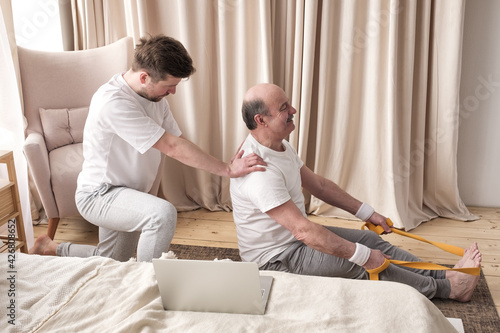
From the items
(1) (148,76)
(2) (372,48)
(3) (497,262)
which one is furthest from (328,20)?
(3) (497,262)

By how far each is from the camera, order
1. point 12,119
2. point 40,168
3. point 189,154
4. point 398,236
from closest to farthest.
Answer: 1. point 189,154
2. point 40,168
3. point 12,119
4. point 398,236

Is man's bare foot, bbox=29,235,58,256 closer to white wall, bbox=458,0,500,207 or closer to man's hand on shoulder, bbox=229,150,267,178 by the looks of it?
man's hand on shoulder, bbox=229,150,267,178

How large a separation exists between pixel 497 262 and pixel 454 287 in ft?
1.96

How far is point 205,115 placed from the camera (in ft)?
11.3

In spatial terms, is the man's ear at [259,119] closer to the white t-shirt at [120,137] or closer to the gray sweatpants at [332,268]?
the white t-shirt at [120,137]

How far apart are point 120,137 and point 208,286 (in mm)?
1012

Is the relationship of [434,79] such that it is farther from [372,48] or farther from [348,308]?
[348,308]

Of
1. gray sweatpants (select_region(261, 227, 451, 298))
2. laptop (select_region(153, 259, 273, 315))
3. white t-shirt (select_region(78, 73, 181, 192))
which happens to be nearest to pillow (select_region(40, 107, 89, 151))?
white t-shirt (select_region(78, 73, 181, 192))

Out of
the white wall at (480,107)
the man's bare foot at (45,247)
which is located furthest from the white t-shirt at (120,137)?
the white wall at (480,107)

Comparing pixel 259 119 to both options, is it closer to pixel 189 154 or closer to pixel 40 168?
pixel 189 154

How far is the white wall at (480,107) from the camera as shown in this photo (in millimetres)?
3160

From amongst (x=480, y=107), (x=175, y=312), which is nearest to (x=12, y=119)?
(x=175, y=312)

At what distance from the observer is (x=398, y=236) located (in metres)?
3.07

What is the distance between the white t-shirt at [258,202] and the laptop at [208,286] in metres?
0.63
